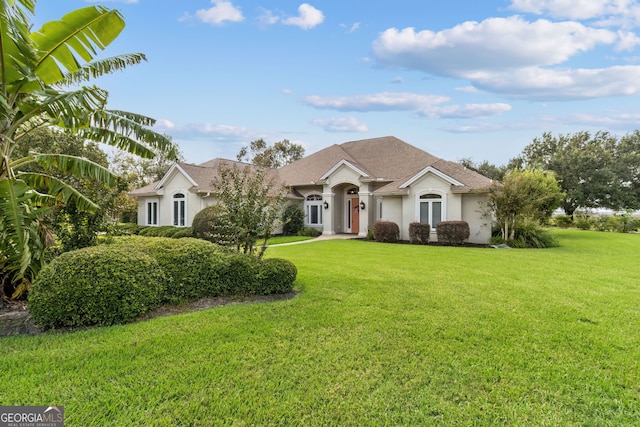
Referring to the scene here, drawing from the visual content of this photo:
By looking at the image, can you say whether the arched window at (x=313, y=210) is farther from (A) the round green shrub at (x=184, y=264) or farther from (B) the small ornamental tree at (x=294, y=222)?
(A) the round green shrub at (x=184, y=264)

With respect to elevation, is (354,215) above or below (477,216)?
above

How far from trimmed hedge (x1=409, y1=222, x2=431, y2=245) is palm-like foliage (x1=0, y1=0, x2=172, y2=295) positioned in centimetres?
1523

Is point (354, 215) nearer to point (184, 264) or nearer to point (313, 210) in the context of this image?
point (313, 210)

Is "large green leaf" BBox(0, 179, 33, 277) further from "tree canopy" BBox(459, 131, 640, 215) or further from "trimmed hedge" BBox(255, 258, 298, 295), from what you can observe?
"tree canopy" BBox(459, 131, 640, 215)

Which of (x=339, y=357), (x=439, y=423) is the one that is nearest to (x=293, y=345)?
(x=339, y=357)

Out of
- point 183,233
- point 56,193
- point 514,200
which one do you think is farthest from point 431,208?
point 56,193

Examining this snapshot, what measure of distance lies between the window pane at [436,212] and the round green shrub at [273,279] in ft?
45.6

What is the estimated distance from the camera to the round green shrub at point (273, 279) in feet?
23.9

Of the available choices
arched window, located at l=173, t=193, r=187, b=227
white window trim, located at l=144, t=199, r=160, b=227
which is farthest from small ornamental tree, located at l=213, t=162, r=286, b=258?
white window trim, located at l=144, t=199, r=160, b=227

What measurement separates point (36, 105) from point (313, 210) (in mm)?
20214

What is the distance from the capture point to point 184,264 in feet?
22.9

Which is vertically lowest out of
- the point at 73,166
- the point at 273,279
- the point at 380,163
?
the point at 273,279

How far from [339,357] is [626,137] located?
161 ft

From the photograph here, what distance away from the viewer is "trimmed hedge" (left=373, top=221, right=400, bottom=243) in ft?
64.7
